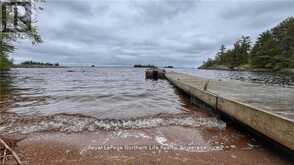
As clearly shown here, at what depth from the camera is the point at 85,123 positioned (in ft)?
17.8

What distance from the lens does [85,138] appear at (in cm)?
435

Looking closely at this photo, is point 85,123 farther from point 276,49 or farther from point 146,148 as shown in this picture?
point 276,49

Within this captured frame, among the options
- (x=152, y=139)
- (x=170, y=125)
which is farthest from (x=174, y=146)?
(x=170, y=125)

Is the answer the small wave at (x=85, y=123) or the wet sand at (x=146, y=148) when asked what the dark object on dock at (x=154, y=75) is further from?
the wet sand at (x=146, y=148)

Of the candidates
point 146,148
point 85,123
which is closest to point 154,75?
point 85,123

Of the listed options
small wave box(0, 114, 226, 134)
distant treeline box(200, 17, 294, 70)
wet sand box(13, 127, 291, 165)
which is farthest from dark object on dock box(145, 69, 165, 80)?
distant treeline box(200, 17, 294, 70)

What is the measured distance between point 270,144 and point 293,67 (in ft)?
176

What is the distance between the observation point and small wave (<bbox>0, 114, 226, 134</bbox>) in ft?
16.3

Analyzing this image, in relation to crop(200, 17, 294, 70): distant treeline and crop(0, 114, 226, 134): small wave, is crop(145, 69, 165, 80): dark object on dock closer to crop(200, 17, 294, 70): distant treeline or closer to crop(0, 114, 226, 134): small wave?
crop(0, 114, 226, 134): small wave

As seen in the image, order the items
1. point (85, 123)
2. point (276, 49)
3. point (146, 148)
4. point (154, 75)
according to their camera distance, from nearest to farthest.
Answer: point (146, 148), point (85, 123), point (154, 75), point (276, 49)

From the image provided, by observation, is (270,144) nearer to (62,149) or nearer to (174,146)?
(174,146)

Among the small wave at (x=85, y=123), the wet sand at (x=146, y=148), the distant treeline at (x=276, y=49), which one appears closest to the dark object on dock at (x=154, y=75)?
the small wave at (x=85, y=123)

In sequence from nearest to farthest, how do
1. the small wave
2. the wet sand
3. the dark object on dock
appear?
the wet sand → the small wave → the dark object on dock

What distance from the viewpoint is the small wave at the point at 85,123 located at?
4.98 meters
